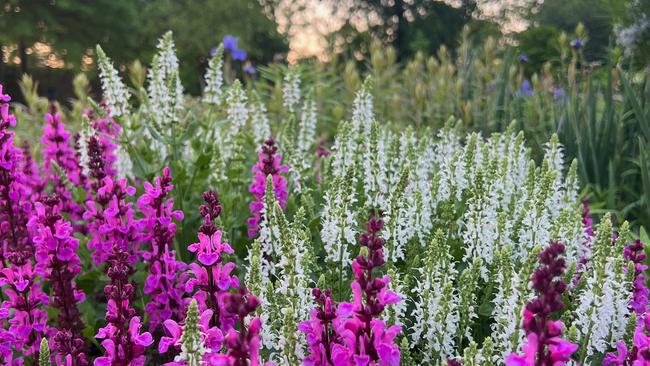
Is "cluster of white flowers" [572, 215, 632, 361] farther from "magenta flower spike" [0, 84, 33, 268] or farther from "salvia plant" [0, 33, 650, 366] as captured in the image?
"magenta flower spike" [0, 84, 33, 268]

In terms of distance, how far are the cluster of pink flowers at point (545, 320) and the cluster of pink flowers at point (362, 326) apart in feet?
1.14

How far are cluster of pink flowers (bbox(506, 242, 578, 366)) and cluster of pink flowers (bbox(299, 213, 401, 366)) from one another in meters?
0.35

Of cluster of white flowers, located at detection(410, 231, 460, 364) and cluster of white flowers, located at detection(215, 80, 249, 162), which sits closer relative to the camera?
cluster of white flowers, located at detection(410, 231, 460, 364)

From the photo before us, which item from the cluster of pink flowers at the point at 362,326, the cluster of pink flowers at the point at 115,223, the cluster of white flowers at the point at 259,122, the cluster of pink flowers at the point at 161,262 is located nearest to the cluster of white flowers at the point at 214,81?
the cluster of white flowers at the point at 259,122

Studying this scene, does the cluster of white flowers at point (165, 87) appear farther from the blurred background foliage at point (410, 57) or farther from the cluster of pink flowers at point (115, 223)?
the blurred background foliage at point (410, 57)

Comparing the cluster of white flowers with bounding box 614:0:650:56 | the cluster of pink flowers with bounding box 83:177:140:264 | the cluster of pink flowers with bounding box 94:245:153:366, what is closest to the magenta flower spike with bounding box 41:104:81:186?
the cluster of pink flowers with bounding box 83:177:140:264

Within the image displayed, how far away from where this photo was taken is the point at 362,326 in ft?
5.28

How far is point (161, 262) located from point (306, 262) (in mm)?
783

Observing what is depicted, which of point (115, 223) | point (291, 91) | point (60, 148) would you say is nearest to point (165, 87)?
point (60, 148)

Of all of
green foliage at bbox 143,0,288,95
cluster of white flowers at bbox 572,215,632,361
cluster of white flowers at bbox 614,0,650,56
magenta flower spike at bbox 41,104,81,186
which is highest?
green foliage at bbox 143,0,288,95

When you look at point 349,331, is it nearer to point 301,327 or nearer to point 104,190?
point 301,327

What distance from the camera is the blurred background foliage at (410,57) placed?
5.42 metres

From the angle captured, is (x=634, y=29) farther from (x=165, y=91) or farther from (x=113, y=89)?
(x=113, y=89)

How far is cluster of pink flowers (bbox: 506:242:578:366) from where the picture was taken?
125 centimetres
